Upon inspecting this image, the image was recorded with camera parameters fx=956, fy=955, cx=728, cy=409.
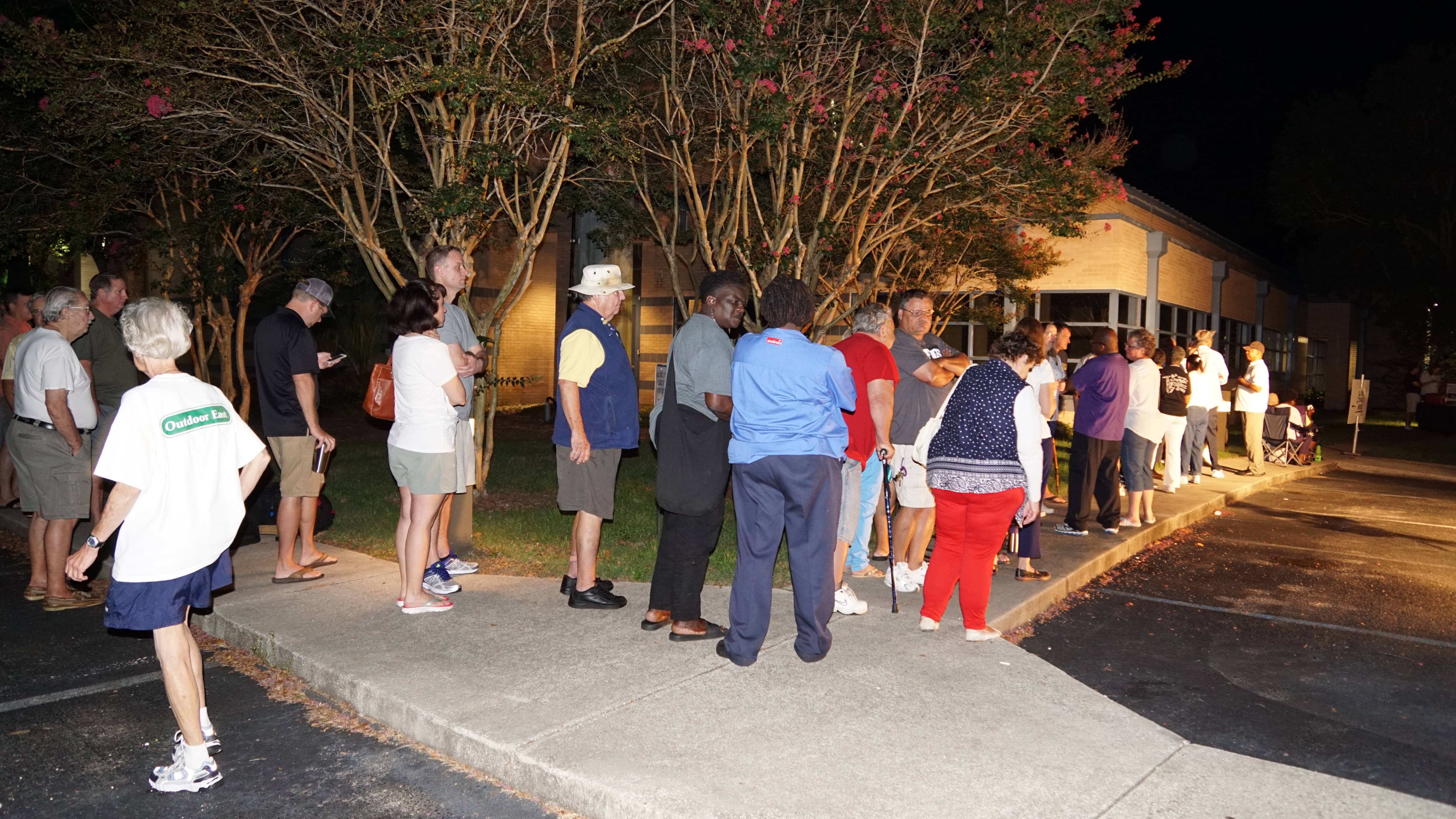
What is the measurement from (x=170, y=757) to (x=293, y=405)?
2738mm

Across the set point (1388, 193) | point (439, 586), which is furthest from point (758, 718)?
point (1388, 193)

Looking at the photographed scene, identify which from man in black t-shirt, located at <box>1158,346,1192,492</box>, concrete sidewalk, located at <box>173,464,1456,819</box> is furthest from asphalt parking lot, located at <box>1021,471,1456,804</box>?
man in black t-shirt, located at <box>1158,346,1192,492</box>

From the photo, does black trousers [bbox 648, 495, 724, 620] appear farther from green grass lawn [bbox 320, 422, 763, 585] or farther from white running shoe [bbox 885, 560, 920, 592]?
white running shoe [bbox 885, 560, 920, 592]

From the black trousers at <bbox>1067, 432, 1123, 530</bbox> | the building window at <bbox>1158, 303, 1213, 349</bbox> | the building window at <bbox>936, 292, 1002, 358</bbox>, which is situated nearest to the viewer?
the black trousers at <bbox>1067, 432, 1123, 530</bbox>

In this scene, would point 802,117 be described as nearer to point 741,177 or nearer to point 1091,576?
point 741,177

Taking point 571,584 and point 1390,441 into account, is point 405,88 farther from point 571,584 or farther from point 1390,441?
point 1390,441

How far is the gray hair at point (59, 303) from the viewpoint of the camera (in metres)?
5.98

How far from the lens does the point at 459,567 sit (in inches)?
268

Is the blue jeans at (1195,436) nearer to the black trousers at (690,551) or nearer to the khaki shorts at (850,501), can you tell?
the khaki shorts at (850,501)

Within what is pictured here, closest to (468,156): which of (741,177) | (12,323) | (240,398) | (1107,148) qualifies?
(741,177)

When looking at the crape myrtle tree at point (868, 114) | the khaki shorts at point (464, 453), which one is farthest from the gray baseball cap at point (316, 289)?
the crape myrtle tree at point (868, 114)

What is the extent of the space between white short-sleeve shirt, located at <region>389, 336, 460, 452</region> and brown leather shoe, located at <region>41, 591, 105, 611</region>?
8.45 ft

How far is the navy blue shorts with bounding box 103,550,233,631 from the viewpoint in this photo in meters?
3.63

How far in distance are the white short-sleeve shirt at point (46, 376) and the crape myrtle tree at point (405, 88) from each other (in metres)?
2.61
